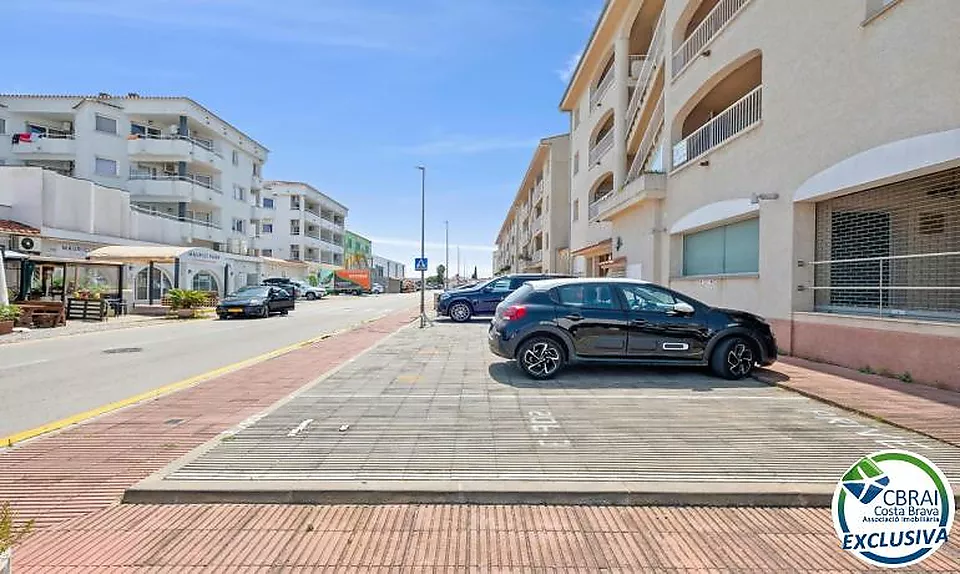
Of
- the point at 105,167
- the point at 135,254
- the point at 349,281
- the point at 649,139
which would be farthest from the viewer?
the point at 349,281

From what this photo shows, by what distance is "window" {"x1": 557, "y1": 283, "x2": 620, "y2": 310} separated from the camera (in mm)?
8477

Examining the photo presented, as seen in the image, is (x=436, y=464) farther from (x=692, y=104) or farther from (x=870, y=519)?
(x=692, y=104)

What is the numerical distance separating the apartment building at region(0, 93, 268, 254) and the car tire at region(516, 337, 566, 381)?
33.8 meters

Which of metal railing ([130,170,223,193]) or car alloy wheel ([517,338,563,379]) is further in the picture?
metal railing ([130,170,223,193])

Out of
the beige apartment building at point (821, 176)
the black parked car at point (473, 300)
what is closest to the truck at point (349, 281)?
the black parked car at point (473, 300)

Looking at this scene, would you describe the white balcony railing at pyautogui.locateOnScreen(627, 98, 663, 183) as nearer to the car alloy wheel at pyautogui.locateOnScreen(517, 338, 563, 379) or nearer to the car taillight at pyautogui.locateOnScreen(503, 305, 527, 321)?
the car taillight at pyautogui.locateOnScreen(503, 305, 527, 321)

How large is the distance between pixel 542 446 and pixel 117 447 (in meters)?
4.05

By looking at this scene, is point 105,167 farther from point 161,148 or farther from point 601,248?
point 601,248

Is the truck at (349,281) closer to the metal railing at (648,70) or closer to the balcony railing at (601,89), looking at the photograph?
the balcony railing at (601,89)

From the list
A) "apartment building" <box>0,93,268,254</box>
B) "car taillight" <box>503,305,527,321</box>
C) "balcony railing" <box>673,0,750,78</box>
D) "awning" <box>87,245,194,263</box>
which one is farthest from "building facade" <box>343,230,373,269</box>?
"car taillight" <box>503,305,527,321</box>

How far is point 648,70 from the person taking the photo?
2017 centimetres

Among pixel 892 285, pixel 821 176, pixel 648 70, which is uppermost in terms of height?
pixel 648 70

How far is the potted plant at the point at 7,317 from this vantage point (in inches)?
643

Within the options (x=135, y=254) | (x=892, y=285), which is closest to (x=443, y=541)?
(x=892, y=285)
